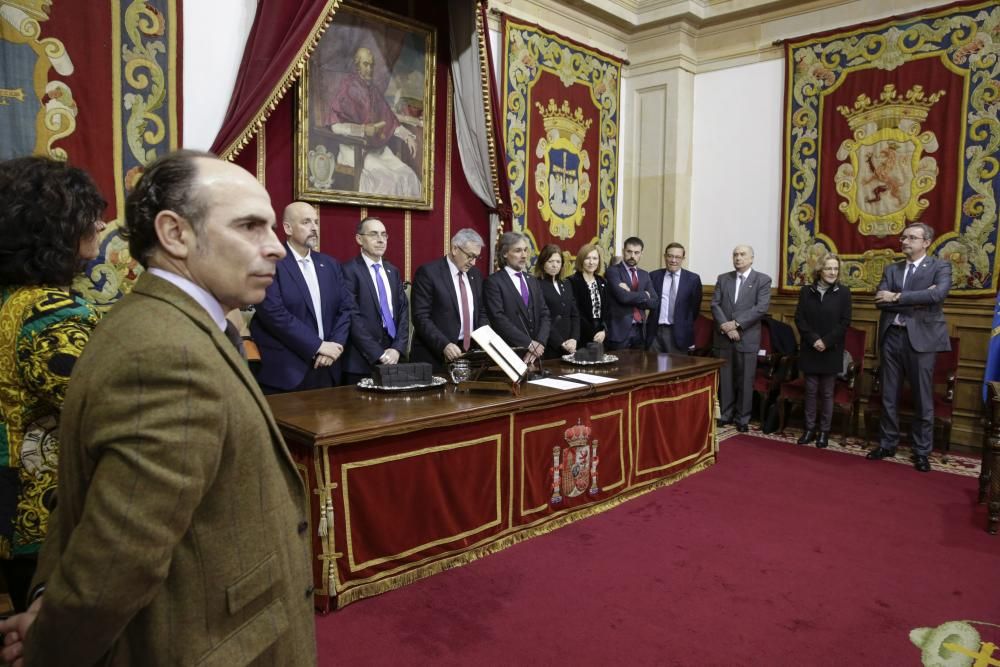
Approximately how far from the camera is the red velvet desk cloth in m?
2.60

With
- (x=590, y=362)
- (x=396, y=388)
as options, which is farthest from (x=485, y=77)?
(x=396, y=388)

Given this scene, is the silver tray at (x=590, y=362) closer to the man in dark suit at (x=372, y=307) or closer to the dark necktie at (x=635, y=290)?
the man in dark suit at (x=372, y=307)

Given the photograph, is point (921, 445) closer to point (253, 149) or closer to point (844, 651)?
point (844, 651)

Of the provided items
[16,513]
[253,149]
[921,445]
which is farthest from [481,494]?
[921,445]

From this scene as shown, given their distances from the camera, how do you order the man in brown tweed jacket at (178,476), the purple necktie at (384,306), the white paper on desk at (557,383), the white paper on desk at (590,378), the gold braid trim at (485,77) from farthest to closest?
the gold braid trim at (485,77) < the purple necktie at (384,306) < the white paper on desk at (590,378) < the white paper on desk at (557,383) < the man in brown tweed jacket at (178,476)

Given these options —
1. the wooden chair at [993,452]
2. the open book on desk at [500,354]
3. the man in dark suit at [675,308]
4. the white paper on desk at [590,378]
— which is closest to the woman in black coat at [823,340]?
the man in dark suit at [675,308]

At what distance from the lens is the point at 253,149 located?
430 centimetres

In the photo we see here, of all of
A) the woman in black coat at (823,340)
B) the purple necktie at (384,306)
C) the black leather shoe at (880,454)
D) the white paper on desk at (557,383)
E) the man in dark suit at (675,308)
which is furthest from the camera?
the man in dark suit at (675,308)

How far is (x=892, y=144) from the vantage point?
5770 mm

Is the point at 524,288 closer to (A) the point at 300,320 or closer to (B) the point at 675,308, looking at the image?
(A) the point at 300,320

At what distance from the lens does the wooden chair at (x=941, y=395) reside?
4.97m

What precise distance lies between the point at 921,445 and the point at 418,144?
422cm

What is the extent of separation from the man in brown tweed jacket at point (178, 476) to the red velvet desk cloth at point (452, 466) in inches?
55.8

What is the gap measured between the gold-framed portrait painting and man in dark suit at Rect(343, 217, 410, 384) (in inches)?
29.8
